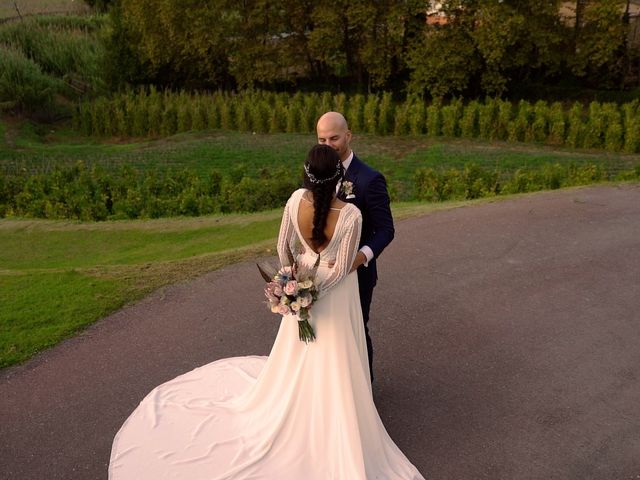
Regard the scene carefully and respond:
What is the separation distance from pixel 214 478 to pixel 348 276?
1.73 m

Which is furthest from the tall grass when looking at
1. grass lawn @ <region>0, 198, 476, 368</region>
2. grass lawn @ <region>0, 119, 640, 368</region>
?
grass lawn @ <region>0, 198, 476, 368</region>

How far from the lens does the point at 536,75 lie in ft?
118

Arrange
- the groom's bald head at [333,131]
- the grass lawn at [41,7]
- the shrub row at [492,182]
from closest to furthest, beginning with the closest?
the groom's bald head at [333,131]
the shrub row at [492,182]
the grass lawn at [41,7]

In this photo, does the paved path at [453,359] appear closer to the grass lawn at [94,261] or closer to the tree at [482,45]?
the grass lawn at [94,261]

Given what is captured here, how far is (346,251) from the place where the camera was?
4.56 meters

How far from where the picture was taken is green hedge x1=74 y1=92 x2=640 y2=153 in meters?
25.0

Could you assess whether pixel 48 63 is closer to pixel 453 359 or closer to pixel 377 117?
pixel 377 117

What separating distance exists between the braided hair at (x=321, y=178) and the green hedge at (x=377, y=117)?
893 inches

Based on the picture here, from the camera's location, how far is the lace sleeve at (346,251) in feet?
14.7

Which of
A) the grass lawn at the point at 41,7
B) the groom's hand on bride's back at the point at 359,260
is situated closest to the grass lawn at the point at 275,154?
the groom's hand on bride's back at the point at 359,260

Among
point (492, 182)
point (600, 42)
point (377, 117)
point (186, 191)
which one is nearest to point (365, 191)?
point (492, 182)

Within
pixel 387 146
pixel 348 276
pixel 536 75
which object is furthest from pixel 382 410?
pixel 536 75

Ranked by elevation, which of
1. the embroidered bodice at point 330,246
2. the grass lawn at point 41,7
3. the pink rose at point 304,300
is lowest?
the pink rose at point 304,300

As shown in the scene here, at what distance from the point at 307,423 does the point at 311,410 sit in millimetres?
105
